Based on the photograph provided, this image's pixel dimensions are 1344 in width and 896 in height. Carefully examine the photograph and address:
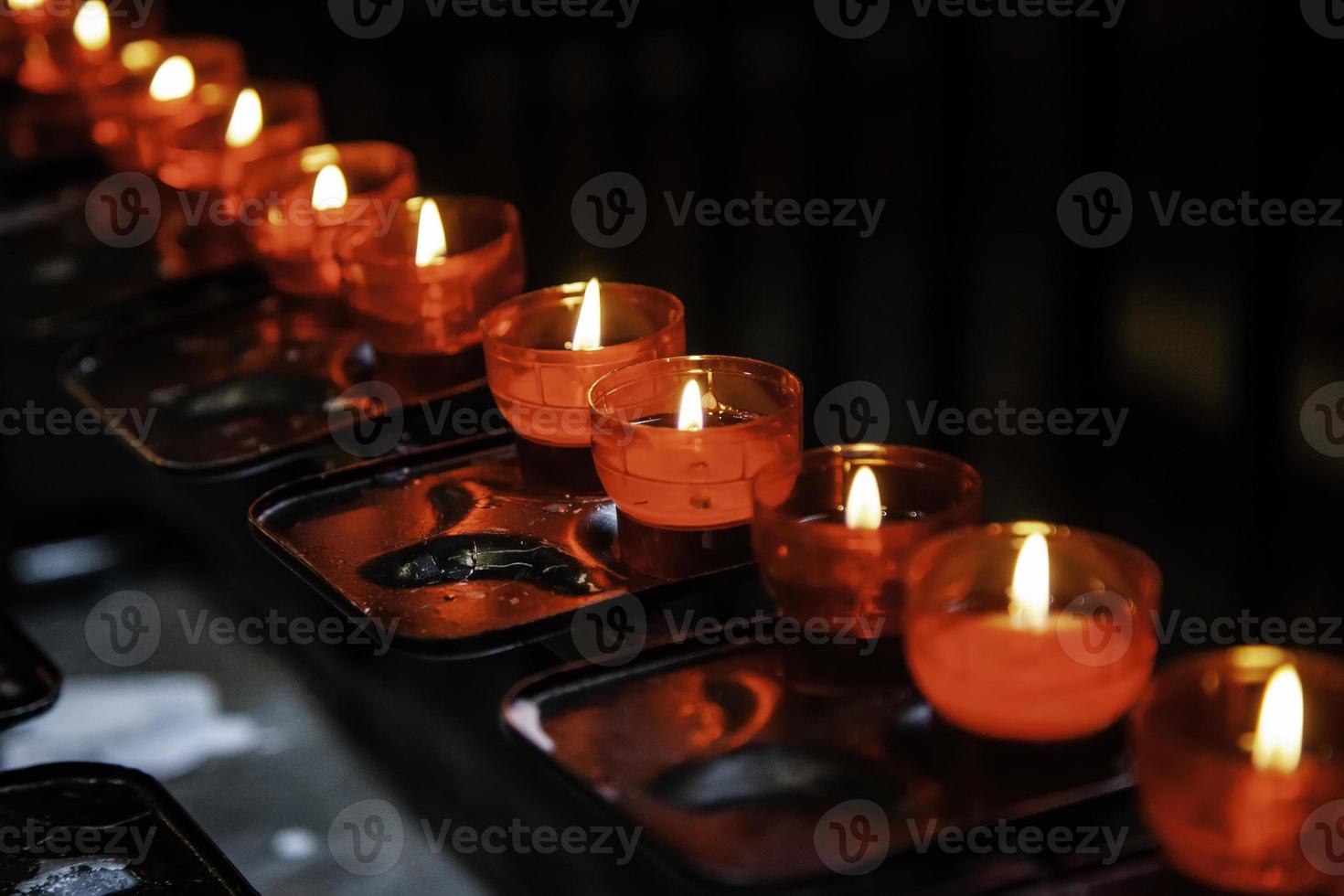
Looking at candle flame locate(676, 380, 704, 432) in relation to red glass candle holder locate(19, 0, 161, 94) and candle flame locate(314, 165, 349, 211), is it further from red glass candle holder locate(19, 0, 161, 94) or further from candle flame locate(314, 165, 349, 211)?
red glass candle holder locate(19, 0, 161, 94)

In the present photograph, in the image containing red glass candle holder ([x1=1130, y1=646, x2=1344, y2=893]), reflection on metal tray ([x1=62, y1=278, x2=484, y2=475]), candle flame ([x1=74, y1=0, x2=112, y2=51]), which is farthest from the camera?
candle flame ([x1=74, y1=0, x2=112, y2=51])

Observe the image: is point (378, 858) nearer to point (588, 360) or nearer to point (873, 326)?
point (588, 360)

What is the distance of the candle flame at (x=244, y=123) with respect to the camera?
154 centimetres

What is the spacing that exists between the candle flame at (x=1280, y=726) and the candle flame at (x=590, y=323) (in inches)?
21.1

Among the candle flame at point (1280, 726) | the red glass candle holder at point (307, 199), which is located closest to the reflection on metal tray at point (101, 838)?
the red glass candle holder at point (307, 199)

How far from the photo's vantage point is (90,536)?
1864mm

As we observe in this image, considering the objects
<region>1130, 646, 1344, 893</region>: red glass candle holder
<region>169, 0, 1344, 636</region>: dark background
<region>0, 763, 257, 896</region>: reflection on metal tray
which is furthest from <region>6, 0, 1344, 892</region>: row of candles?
<region>0, 763, 257, 896</region>: reflection on metal tray

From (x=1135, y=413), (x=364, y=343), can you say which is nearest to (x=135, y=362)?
(x=364, y=343)

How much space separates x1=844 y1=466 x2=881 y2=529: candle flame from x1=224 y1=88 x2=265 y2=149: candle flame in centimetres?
89

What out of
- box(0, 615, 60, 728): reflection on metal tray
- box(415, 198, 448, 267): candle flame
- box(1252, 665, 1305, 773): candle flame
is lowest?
box(0, 615, 60, 728): reflection on metal tray

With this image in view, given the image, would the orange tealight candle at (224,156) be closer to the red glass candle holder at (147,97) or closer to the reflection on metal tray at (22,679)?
the red glass candle holder at (147,97)

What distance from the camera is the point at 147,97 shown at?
5.41ft

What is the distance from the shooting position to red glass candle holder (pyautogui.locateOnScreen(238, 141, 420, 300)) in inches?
55.7

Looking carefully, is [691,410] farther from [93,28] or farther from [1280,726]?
[93,28]
